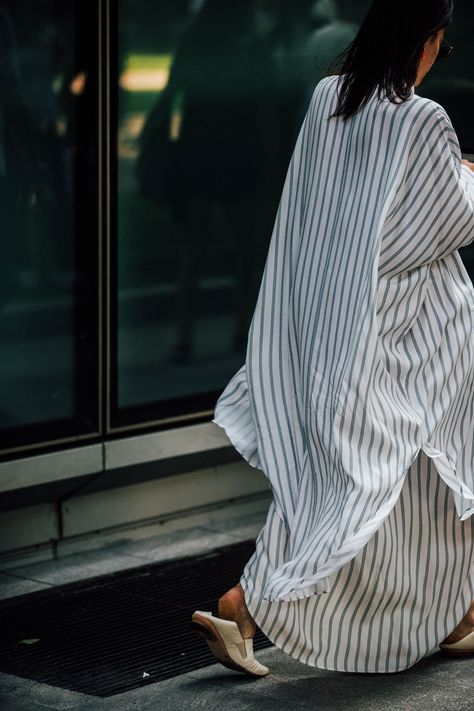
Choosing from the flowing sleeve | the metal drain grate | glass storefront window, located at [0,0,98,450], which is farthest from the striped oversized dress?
glass storefront window, located at [0,0,98,450]

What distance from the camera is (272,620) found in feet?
13.3

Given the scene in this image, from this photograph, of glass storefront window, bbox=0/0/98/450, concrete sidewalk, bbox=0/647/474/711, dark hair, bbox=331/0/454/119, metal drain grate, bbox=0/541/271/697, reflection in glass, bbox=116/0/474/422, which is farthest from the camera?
reflection in glass, bbox=116/0/474/422

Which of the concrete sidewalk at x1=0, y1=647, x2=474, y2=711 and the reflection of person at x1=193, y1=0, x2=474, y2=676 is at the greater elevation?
the reflection of person at x1=193, y1=0, x2=474, y2=676

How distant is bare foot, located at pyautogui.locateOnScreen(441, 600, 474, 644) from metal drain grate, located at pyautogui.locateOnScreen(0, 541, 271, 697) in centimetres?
55

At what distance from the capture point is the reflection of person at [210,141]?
5645 mm

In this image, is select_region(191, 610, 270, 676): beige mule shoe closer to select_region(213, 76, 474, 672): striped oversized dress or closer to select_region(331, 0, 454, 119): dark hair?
select_region(213, 76, 474, 672): striped oversized dress

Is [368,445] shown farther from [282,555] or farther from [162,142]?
[162,142]

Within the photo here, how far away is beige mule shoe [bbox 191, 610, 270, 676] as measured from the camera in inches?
160

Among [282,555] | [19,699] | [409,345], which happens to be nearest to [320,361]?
[409,345]

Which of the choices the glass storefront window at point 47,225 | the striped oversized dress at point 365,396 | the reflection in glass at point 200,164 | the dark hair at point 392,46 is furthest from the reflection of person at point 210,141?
the dark hair at point 392,46

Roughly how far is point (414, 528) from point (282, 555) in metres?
0.39

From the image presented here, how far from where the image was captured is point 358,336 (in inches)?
156

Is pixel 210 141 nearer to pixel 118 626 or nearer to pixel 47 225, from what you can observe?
pixel 47 225

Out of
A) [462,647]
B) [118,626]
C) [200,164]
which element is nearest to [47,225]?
[200,164]
